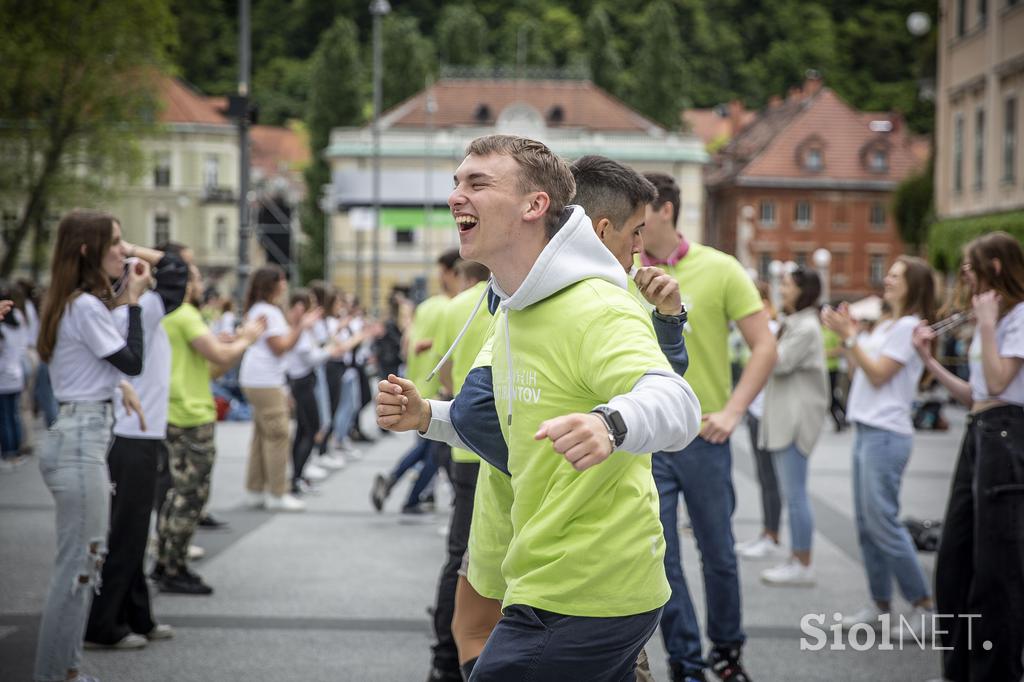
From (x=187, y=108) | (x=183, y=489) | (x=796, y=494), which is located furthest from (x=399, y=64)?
(x=183, y=489)

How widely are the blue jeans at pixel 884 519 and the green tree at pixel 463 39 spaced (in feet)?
296

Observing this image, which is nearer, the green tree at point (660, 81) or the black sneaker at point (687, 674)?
the black sneaker at point (687, 674)

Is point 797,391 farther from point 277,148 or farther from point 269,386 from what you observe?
point 277,148

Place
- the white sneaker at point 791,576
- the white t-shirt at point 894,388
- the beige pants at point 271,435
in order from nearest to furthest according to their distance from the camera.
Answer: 1. the white t-shirt at point 894,388
2. the white sneaker at point 791,576
3. the beige pants at point 271,435

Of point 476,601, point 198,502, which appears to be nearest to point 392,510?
point 198,502

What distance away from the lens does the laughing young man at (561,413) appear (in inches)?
135

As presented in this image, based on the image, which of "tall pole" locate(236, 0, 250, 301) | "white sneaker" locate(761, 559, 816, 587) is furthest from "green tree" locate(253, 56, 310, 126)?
"white sneaker" locate(761, 559, 816, 587)

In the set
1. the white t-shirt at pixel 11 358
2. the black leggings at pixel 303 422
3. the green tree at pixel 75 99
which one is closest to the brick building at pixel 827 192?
the green tree at pixel 75 99

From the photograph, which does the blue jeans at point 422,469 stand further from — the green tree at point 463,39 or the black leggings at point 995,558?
the green tree at point 463,39

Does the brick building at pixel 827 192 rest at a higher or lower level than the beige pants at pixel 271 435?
higher

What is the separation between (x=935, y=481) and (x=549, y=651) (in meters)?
12.1

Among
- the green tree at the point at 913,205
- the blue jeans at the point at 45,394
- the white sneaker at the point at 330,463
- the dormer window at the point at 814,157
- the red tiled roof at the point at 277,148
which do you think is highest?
the red tiled roof at the point at 277,148

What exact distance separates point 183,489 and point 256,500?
13.1ft

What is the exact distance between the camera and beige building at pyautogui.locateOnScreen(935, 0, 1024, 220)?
108ft
